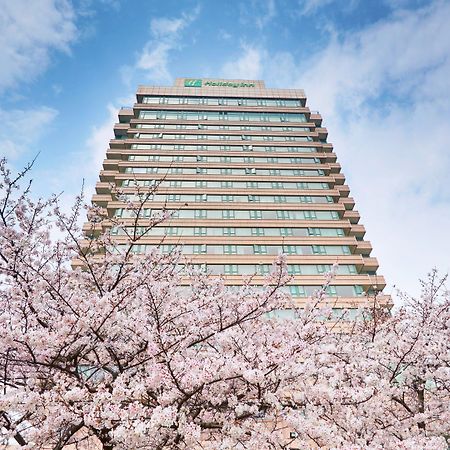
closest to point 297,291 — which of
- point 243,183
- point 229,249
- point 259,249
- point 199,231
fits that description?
point 259,249

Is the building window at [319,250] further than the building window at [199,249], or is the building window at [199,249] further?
the building window at [319,250]

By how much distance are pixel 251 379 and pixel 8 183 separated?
5896 millimetres

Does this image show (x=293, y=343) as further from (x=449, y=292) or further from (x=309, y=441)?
(x=449, y=292)

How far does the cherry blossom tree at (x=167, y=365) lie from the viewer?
4.75m

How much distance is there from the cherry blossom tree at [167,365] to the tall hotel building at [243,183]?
2134 centimetres

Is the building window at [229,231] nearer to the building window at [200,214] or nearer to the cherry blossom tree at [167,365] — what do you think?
the building window at [200,214]

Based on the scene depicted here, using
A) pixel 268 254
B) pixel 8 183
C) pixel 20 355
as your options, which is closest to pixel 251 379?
pixel 20 355

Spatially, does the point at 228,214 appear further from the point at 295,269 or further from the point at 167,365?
the point at 167,365

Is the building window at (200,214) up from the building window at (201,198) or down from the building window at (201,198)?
down

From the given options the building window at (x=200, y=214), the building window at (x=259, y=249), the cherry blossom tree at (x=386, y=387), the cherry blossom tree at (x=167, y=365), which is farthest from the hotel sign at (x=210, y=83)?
the cherry blossom tree at (x=167, y=365)

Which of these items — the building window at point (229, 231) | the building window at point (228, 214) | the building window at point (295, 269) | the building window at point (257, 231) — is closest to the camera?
the building window at point (295, 269)

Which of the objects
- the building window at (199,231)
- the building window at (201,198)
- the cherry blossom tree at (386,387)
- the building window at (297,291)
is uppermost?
the building window at (201,198)

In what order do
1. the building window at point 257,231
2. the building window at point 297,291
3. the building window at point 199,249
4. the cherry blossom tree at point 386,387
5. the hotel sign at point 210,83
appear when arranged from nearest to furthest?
the cherry blossom tree at point 386,387 → the building window at point 297,291 → the building window at point 199,249 → the building window at point 257,231 → the hotel sign at point 210,83

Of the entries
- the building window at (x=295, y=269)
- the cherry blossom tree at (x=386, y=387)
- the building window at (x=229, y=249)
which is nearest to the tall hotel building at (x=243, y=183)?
the building window at (x=295, y=269)
